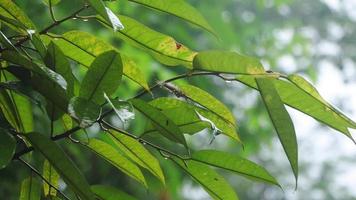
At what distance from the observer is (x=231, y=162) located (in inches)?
21.5

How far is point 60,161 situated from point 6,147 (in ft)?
0.13

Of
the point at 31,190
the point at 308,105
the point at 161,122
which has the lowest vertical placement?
the point at 31,190

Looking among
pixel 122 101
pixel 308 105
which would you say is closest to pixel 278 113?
pixel 308 105

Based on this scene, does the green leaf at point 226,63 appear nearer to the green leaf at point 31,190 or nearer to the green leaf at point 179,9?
the green leaf at point 179,9

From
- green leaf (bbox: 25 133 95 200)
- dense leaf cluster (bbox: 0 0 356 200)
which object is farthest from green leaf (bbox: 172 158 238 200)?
green leaf (bbox: 25 133 95 200)

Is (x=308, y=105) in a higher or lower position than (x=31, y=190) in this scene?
higher

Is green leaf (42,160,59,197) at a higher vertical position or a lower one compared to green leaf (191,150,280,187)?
lower

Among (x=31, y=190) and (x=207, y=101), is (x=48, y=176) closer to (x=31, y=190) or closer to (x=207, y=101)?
(x=31, y=190)

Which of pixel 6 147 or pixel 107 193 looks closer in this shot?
pixel 6 147

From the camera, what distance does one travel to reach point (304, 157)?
17.5 feet

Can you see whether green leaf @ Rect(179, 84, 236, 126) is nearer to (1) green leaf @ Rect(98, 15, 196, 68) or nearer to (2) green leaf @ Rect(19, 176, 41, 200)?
(1) green leaf @ Rect(98, 15, 196, 68)

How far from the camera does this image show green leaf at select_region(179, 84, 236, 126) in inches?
21.4

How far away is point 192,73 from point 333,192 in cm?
447

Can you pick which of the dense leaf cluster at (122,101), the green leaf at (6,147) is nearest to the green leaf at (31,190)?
the dense leaf cluster at (122,101)
